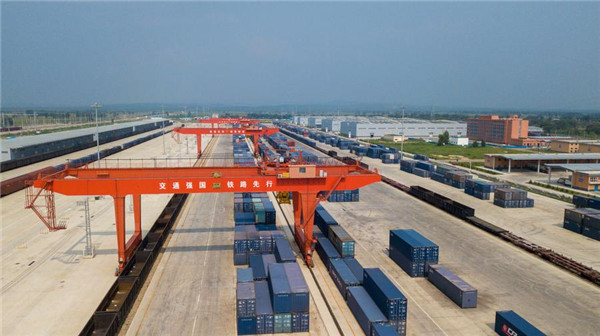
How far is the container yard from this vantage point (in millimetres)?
19203

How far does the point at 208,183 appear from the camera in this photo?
25.4m

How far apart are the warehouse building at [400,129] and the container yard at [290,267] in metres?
99.9

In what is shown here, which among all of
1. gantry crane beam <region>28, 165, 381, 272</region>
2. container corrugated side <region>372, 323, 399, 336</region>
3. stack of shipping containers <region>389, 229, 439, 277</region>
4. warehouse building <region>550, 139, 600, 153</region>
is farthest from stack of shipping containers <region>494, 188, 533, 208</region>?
warehouse building <region>550, 139, 600, 153</region>

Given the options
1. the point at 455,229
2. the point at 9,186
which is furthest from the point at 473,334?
the point at 9,186

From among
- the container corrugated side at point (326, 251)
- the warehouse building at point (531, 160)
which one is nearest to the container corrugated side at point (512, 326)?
the container corrugated side at point (326, 251)

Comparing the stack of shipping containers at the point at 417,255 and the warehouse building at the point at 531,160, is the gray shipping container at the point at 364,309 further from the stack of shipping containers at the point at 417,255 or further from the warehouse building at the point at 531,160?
the warehouse building at the point at 531,160

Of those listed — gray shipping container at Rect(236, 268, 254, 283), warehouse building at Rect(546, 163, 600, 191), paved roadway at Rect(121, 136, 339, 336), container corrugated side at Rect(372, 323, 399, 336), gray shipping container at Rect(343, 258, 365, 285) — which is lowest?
paved roadway at Rect(121, 136, 339, 336)

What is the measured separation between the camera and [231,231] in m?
34.2

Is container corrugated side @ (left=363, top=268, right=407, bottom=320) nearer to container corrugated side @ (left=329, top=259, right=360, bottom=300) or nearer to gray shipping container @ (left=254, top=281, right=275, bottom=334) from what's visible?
container corrugated side @ (left=329, top=259, right=360, bottom=300)

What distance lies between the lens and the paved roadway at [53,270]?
19844 mm

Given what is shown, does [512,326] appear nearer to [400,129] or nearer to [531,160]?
[531,160]

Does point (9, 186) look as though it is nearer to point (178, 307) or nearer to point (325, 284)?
point (178, 307)

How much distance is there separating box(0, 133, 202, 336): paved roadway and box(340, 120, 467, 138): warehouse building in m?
107

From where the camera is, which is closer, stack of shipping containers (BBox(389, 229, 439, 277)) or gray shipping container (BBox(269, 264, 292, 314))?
gray shipping container (BBox(269, 264, 292, 314))
